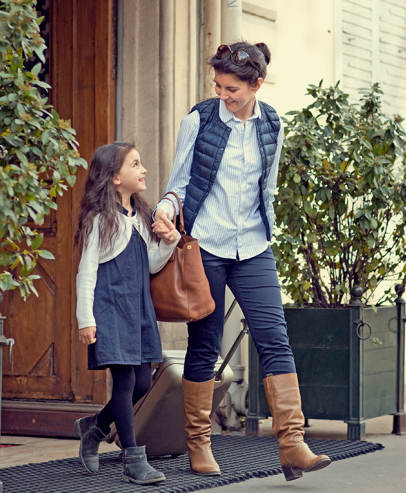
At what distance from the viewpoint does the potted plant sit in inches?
193

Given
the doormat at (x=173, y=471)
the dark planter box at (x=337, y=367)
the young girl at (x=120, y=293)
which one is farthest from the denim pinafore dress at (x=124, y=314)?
the dark planter box at (x=337, y=367)

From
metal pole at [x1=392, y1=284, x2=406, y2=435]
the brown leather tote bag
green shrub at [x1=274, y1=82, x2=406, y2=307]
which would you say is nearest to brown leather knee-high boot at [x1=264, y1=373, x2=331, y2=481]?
the brown leather tote bag

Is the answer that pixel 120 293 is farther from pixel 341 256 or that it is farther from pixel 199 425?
pixel 341 256

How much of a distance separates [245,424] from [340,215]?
4.49 ft

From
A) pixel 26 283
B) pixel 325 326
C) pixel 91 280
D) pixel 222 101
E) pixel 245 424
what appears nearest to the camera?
pixel 26 283

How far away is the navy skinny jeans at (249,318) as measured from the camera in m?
3.68

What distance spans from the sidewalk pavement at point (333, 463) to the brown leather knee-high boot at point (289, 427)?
13cm

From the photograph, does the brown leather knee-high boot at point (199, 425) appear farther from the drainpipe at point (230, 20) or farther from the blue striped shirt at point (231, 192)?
the drainpipe at point (230, 20)

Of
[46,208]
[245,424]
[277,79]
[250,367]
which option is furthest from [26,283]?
[277,79]

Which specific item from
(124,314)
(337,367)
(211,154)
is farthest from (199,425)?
(337,367)

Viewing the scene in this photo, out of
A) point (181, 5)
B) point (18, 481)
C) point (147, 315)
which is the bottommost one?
point (18, 481)

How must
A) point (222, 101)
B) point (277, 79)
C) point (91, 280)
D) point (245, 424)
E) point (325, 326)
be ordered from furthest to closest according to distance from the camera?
point (277, 79), point (245, 424), point (325, 326), point (222, 101), point (91, 280)

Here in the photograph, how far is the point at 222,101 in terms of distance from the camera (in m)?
3.87

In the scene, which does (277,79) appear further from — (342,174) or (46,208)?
(46,208)
